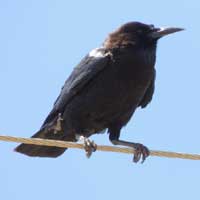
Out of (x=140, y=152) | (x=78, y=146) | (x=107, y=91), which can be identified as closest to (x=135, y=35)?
(x=107, y=91)

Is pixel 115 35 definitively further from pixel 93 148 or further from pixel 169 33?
pixel 93 148

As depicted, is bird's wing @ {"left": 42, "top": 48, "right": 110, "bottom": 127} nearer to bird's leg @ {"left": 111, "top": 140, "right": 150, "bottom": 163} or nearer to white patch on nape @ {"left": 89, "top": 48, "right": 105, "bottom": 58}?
white patch on nape @ {"left": 89, "top": 48, "right": 105, "bottom": 58}

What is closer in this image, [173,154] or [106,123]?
[173,154]

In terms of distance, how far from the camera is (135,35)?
26.7 feet

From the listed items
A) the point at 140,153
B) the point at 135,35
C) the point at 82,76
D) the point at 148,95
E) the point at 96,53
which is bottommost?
the point at 140,153

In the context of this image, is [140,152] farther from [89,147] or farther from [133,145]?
[89,147]

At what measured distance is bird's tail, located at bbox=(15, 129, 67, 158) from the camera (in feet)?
25.7

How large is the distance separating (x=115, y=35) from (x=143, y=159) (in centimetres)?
137

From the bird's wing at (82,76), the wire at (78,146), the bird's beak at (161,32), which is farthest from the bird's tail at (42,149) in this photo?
the wire at (78,146)

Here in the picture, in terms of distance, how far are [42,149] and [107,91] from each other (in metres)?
0.89

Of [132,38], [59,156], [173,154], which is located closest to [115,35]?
[132,38]

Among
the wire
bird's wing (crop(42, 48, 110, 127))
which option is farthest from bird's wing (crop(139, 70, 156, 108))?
the wire

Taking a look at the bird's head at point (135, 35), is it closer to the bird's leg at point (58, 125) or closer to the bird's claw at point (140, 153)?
the bird's leg at point (58, 125)

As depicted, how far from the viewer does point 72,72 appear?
8.30 metres
